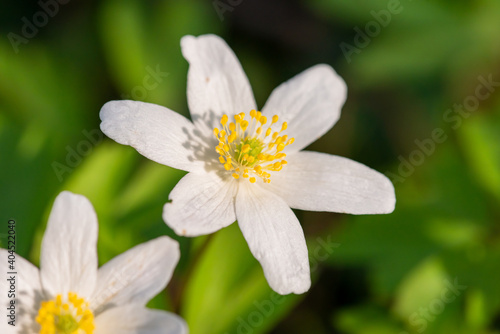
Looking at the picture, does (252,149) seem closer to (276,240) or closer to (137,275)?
(276,240)

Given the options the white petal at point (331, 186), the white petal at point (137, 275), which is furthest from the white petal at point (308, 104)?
the white petal at point (137, 275)

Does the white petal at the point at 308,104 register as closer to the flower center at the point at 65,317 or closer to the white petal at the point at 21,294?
the flower center at the point at 65,317

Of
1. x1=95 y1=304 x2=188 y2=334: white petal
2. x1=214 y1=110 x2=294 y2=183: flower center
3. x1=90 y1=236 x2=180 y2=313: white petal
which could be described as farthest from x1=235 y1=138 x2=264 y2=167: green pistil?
x1=95 y1=304 x2=188 y2=334: white petal

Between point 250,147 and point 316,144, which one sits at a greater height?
point 250,147

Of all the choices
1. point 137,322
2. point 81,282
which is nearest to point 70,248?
point 81,282

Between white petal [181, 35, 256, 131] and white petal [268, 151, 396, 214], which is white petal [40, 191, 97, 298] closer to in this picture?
white petal [181, 35, 256, 131]

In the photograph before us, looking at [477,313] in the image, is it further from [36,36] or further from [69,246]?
[36,36]

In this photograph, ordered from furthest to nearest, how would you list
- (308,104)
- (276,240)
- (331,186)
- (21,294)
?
(308,104)
(331,186)
(276,240)
(21,294)

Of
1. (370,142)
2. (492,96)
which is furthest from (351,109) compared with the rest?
(492,96)
